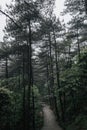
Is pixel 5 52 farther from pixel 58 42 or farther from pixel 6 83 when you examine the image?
pixel 58 42

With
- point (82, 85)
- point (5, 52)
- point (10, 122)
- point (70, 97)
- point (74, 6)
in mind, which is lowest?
point (10, 122)

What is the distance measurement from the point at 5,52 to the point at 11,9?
8.90 metres

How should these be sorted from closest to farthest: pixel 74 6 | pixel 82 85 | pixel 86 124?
1. pixel 86 124
2. pixel 74 6
3. pixel 82 85

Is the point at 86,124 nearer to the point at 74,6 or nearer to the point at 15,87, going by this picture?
the point at 74,6

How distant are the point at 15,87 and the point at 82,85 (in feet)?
29.8

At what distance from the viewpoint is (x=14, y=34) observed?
20.9 m

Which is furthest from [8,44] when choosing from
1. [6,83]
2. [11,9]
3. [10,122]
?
[10,122]

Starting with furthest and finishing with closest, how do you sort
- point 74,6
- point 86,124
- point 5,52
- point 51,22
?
point 5,52 < point 51,22 < point 74,6 < point 86,124

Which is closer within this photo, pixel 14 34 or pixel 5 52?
pixel 14 34

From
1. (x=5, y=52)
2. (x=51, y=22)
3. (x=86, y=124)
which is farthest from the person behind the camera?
(x=5, y=52)

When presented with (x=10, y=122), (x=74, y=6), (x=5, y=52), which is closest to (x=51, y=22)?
(x=74, y=6)

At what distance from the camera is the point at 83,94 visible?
18.9 meters

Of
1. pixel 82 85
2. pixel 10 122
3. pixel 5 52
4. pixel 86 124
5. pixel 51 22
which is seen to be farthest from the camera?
pixel 5 52

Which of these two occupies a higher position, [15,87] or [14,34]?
[14,34]
